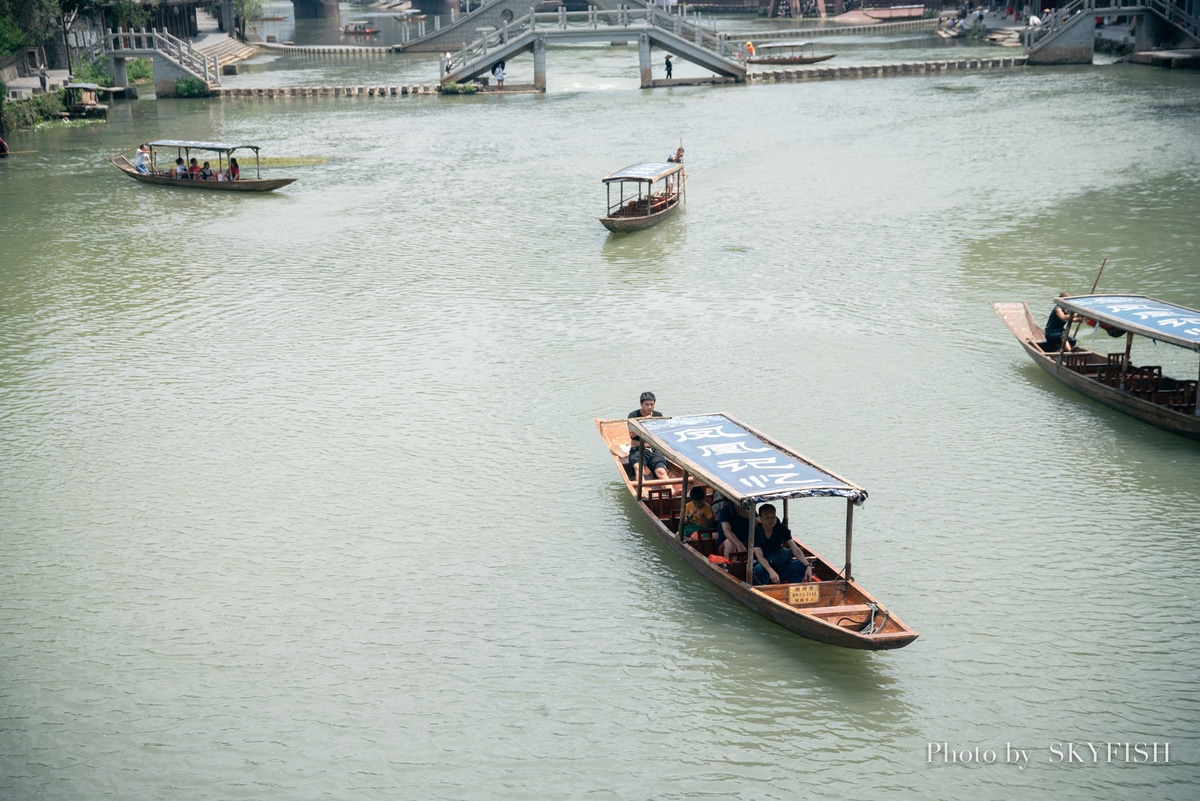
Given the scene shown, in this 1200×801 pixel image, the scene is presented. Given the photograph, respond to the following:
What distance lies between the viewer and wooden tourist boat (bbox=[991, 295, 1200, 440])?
73.1ft

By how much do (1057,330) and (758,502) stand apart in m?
12.3

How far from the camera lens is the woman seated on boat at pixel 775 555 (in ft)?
54.1

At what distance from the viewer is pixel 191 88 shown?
247ft

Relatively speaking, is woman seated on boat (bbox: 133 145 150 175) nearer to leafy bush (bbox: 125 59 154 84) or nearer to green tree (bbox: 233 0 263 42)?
leafy bush (bbox: 125 59 154 84)

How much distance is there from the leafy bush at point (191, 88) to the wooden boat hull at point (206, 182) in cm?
2699

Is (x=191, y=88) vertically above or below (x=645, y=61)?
below

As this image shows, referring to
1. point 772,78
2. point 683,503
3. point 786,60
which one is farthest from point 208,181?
point 786,60

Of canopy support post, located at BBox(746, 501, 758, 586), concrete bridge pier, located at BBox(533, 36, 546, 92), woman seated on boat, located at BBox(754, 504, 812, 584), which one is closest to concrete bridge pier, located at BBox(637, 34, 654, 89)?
concrete bridge pier, located at BBox(533, 36, 546, 92)

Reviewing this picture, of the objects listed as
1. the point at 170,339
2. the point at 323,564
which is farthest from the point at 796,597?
the point at 170,339

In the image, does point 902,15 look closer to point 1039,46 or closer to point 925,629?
point 1039,46

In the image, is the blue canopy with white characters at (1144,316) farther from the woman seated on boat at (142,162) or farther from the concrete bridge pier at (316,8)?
the concrete bridge pier at (316,8)

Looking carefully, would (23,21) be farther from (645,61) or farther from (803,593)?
(803,593)

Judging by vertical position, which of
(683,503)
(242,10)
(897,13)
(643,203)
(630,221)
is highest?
(242,10)

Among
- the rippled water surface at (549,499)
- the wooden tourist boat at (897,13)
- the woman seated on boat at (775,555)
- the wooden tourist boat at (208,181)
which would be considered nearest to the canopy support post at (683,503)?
the rippled water surface at (549,499)
